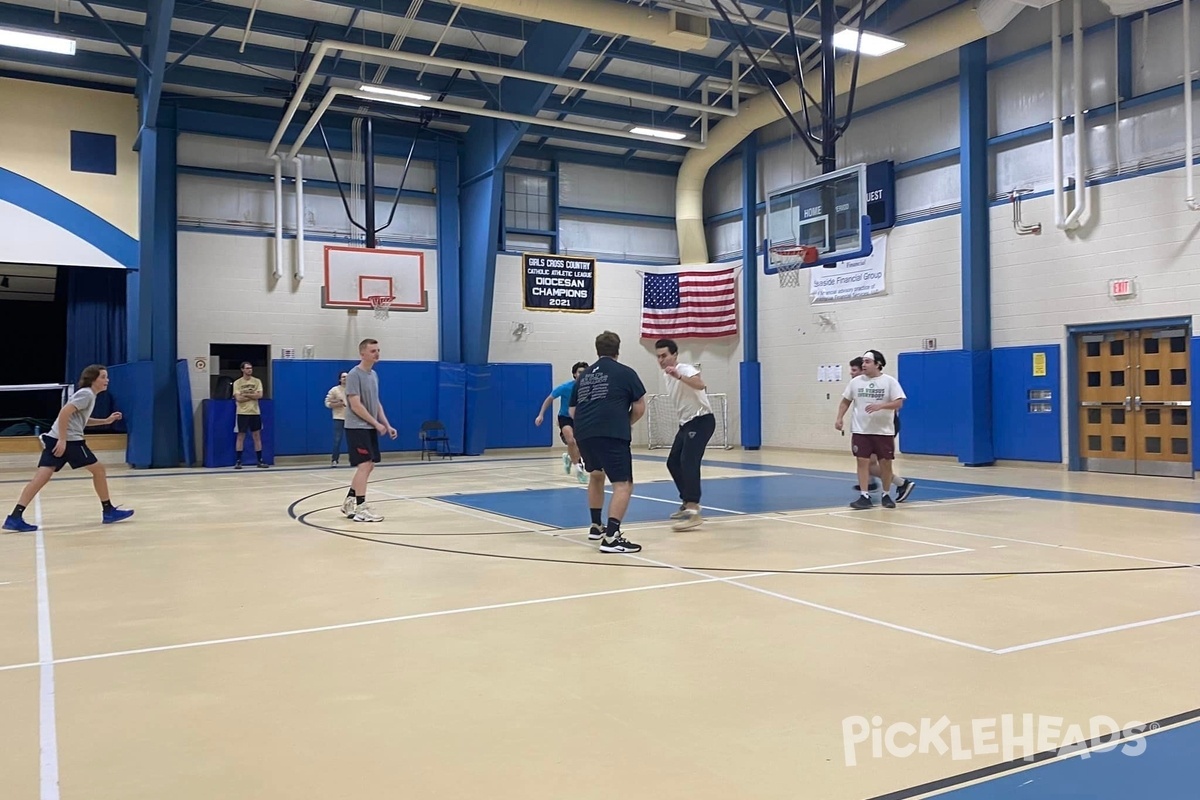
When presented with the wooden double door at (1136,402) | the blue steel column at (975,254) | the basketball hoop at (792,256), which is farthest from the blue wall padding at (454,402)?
the wooden double door at (1136,402)

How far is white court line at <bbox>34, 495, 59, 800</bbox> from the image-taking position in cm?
293

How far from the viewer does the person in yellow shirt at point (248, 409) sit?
17.5m

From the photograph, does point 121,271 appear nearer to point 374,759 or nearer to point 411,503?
point 411,503

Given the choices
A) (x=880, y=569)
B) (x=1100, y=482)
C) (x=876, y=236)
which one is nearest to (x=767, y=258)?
(x=876, y=236)

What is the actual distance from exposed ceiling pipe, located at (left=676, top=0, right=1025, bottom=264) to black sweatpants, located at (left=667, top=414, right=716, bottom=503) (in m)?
9.38

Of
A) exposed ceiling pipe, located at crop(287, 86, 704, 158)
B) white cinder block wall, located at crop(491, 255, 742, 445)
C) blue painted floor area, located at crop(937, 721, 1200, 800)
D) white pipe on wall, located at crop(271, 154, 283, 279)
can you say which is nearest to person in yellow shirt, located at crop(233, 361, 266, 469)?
white pipe on wall, located at crop(271, 154, 283, 279)

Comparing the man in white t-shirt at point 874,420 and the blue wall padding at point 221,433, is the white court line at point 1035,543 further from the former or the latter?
the blue wall padding at point 221,433

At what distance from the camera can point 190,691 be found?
152 inches

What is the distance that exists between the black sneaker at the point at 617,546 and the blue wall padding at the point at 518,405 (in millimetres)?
13942

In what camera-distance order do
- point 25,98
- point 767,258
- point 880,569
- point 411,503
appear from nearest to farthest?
point 880,569 → point 411,503 → point 767,258 → point 25,98

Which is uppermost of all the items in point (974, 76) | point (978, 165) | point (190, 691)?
point (974, 76)

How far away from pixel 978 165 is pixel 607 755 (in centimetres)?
1619

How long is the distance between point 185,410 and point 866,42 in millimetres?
14349

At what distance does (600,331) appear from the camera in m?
23.0
